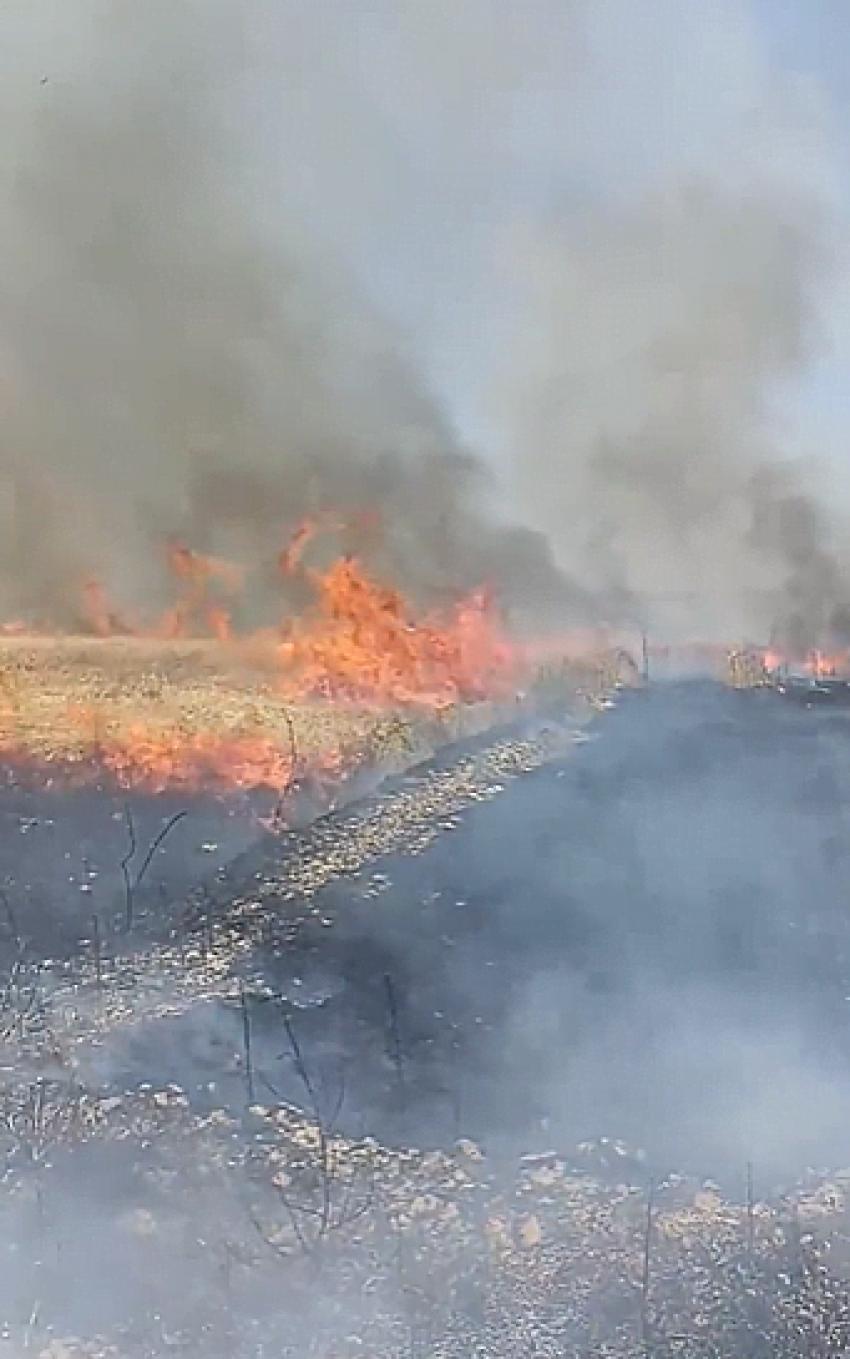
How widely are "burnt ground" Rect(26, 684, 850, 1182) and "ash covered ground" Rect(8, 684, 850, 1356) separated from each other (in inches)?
0.9

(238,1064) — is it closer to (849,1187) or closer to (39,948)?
(39,948)

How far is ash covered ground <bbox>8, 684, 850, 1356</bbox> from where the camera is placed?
16.7 ft

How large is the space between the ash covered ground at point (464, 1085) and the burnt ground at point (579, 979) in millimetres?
22

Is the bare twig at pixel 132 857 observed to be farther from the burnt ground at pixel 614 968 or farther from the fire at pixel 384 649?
the fire at pixel 384 649

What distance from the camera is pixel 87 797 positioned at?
33.6 feet

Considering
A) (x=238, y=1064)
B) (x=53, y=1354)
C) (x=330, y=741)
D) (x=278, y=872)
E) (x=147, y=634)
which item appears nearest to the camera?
(x=53, y=1354)

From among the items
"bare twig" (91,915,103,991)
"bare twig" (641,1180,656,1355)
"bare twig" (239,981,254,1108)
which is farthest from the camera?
"bare twig" (91,915,103,991)

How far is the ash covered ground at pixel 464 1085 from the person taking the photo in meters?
5.08

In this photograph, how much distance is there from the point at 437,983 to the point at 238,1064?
1.38 metres

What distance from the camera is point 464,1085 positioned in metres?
6.48

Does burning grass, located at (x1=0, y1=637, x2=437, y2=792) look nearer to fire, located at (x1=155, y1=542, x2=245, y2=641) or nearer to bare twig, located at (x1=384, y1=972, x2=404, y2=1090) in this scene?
fire, located at (x1=155, y1=542, x2=245, y2=641)

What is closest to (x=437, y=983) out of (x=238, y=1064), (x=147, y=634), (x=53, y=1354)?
(x=238, y=1064)

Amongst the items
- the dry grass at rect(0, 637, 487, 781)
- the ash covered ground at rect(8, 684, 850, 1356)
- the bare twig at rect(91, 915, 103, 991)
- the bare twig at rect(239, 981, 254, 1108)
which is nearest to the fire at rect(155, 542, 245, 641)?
the dry grass at rect(0, 637, 487, 781)

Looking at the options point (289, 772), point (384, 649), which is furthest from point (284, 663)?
point (289, 772)
